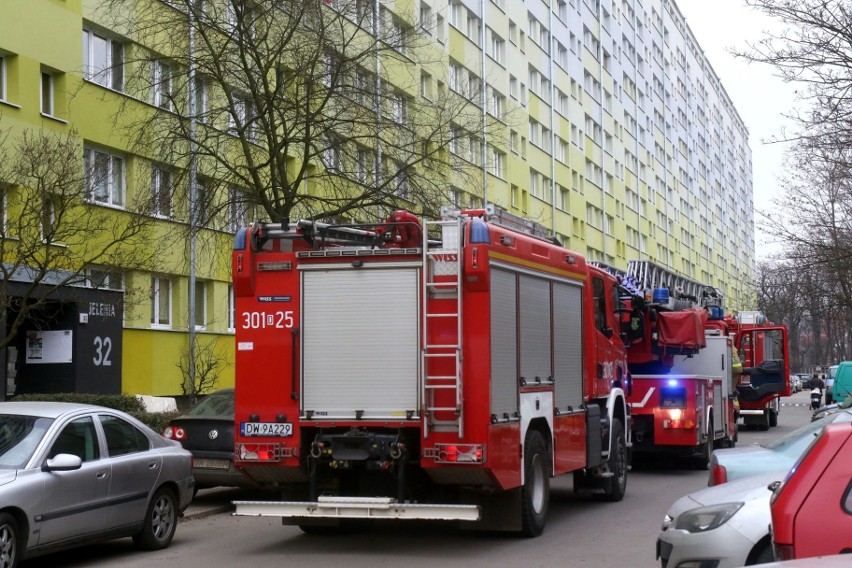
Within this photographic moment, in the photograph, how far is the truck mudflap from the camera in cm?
986

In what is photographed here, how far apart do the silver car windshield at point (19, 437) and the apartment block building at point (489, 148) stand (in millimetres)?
8826

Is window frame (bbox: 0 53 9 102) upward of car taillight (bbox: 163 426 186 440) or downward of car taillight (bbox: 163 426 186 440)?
upward

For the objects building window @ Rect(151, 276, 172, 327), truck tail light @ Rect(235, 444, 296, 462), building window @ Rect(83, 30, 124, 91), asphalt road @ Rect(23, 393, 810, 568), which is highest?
building window @ Rect(83, 30, 124, 91)

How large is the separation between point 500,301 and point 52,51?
18.2m

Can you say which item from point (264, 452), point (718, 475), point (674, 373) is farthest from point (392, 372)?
point (674, 373)

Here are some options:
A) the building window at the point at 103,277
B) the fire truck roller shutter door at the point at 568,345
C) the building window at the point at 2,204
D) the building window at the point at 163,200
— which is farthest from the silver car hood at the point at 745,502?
the building window at the point at 163,200

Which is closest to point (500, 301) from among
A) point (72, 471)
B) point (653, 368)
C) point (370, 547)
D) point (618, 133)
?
point (370, 547)

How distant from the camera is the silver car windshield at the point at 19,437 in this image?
30.3 ft

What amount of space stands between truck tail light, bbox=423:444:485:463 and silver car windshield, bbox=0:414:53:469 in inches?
134

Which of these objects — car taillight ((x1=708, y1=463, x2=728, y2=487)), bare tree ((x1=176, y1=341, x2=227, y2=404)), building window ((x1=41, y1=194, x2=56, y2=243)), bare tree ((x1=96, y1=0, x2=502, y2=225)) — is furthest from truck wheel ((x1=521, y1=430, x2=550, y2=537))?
bare tree ((x1=176, y1=341, x2=227, y2=404))

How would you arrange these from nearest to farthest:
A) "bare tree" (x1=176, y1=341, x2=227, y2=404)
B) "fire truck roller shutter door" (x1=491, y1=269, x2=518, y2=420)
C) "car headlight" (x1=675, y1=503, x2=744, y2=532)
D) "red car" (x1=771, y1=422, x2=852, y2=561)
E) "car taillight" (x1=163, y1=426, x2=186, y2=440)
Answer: "red car" (x1=771, y1=422, x2=852, y2=561), "car headlight" (x1=675, y1=503, x2=744, y2=532), "fire truck roller shutter door" (x1=491, y1=269, x2=518, y2=420), "car taillight" (x1=163, y1=426, x2=186, y2=440), "bare tree" (x1=176, y1=341, x2=227, y2=404)

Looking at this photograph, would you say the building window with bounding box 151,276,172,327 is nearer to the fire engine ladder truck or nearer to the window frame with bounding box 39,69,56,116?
the window frame with bounding box 39,69,56,116

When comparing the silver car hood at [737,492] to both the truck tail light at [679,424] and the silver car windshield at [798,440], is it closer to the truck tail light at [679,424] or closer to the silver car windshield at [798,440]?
the silver car windshield at [798,440]

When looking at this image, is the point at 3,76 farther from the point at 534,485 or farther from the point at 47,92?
the point at 534,485
